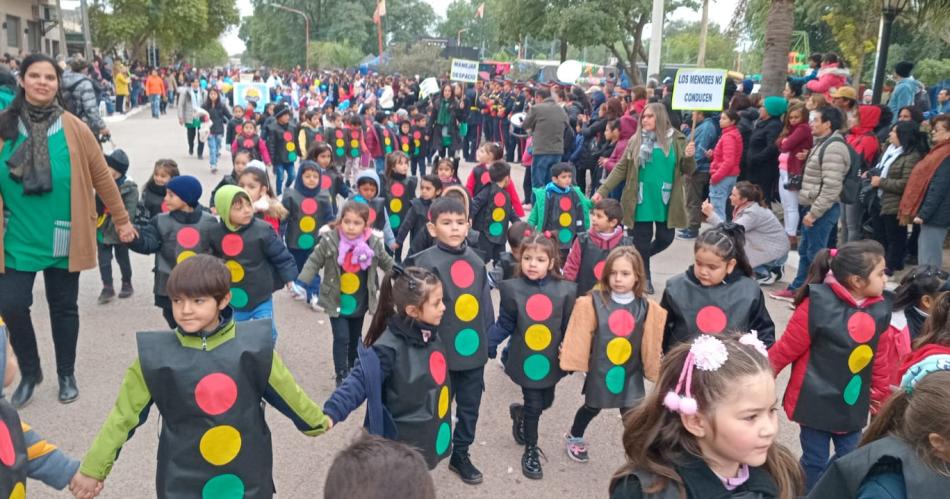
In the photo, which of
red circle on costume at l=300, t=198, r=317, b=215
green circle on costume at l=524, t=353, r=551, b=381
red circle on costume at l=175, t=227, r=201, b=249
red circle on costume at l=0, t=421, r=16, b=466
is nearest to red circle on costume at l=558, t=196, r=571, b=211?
red circle on costume at l=300, t=198, r=317, b=215

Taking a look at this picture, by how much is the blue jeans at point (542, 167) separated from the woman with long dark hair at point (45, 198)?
Result: 7951 millimetres

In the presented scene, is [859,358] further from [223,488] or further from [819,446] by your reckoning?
[223,488]

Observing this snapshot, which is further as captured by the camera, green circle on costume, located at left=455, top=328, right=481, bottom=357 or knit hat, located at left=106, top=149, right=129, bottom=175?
knit hat, located at left=106, top=149, right=129, bottom=175

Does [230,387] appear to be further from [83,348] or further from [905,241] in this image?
[905,241]

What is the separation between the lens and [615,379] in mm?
4160

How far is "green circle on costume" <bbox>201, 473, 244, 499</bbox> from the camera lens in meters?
2.92

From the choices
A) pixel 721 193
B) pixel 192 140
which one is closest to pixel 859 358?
pixel 721 193

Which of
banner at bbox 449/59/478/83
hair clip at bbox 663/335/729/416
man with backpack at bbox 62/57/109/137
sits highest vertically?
banner at bbox 449/59/478/83

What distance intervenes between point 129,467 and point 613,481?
3095 mm

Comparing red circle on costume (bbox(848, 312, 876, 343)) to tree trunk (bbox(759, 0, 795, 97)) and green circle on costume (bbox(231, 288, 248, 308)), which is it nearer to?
green circle on costume (bbox(231, 288, 248, 308))

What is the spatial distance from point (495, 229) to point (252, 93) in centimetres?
1503

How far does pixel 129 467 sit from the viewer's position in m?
4.14

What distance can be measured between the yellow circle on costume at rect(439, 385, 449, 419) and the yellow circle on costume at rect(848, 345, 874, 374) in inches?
78.5

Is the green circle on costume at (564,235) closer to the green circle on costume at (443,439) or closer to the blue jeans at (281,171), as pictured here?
the green circle on costume at (443,439)
